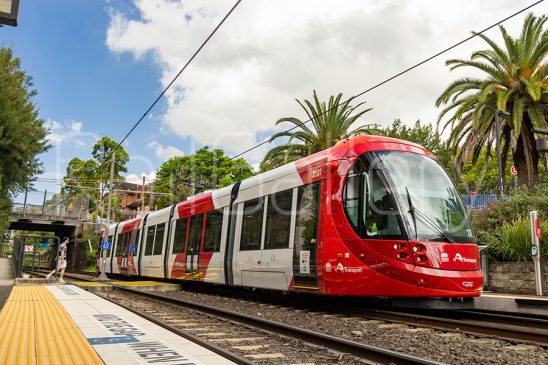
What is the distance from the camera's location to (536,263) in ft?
40.4

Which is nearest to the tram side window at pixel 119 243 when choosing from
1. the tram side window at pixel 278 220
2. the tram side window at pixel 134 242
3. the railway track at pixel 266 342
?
the tram side window at pixel 134 242

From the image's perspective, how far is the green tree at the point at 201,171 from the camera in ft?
194

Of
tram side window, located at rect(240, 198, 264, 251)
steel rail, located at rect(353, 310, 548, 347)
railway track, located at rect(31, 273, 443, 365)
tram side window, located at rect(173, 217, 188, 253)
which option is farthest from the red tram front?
tram side window, located at rect(173, 217, 188, 253)

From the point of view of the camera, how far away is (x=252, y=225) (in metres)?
12.1

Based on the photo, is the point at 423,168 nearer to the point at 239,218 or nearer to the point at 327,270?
the point at 327,270

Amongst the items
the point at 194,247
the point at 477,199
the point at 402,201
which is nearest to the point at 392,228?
the point at 402,201

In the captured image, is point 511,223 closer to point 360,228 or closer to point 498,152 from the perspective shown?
point 498,152

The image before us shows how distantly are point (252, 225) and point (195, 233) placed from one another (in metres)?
4.08

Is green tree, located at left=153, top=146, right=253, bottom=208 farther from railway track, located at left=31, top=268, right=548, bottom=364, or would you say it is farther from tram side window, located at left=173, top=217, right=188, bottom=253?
railway track, located at left=31, top=268, right=548, bottom=364

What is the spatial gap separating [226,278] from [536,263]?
7.91m

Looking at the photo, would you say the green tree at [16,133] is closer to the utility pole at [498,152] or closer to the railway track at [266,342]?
the railway track at [266,342]

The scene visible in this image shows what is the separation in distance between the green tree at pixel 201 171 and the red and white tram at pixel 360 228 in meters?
45.9

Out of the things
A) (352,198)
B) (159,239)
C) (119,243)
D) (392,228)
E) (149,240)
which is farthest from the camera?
(119,243)

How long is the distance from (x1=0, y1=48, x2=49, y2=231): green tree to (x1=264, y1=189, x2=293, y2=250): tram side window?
11.1 m
